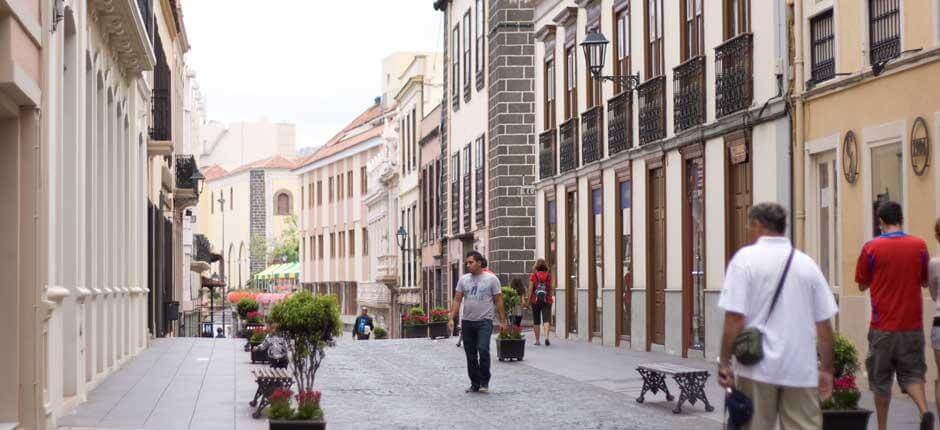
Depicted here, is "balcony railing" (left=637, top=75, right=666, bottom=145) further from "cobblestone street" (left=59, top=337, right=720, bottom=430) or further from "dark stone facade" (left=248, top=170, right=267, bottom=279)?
"dark stone facade" (left=248, top=170, right=267, bottom=279)

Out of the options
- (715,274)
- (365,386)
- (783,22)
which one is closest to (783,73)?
(783,22)

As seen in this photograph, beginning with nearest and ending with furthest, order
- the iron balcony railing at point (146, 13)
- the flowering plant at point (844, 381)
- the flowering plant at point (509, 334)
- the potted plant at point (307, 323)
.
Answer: the flowering plant at point (844, 381) → the potted plant at point (307, 323) → the iron balcony railing at point (146, 13) → the flowering plant at point (509, 334)

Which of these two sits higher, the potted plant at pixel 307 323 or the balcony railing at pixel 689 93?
the balcony railing at pixel 689 93

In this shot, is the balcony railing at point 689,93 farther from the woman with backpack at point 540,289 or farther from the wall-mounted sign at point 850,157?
the wall-mounted sign at point 850,157

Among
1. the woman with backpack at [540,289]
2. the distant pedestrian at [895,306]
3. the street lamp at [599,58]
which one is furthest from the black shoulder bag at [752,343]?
the woman with backpack at [540,289]

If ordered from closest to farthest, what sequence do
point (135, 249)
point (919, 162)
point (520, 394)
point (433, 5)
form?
point (919, 162) → point (520, 394) → point (135, 249) → point (433, 5)

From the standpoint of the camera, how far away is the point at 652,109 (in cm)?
2738

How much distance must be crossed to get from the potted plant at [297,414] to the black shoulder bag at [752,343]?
4.97 metres

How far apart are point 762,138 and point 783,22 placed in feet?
5.89

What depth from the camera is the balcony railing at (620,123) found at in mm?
29000

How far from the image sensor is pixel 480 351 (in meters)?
19.2

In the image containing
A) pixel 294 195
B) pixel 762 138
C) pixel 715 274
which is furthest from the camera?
pixel 294 195

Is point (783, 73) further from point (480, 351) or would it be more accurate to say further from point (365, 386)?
point (365, 386)

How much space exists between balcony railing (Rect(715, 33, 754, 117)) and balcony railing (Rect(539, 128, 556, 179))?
12131 millimetres
